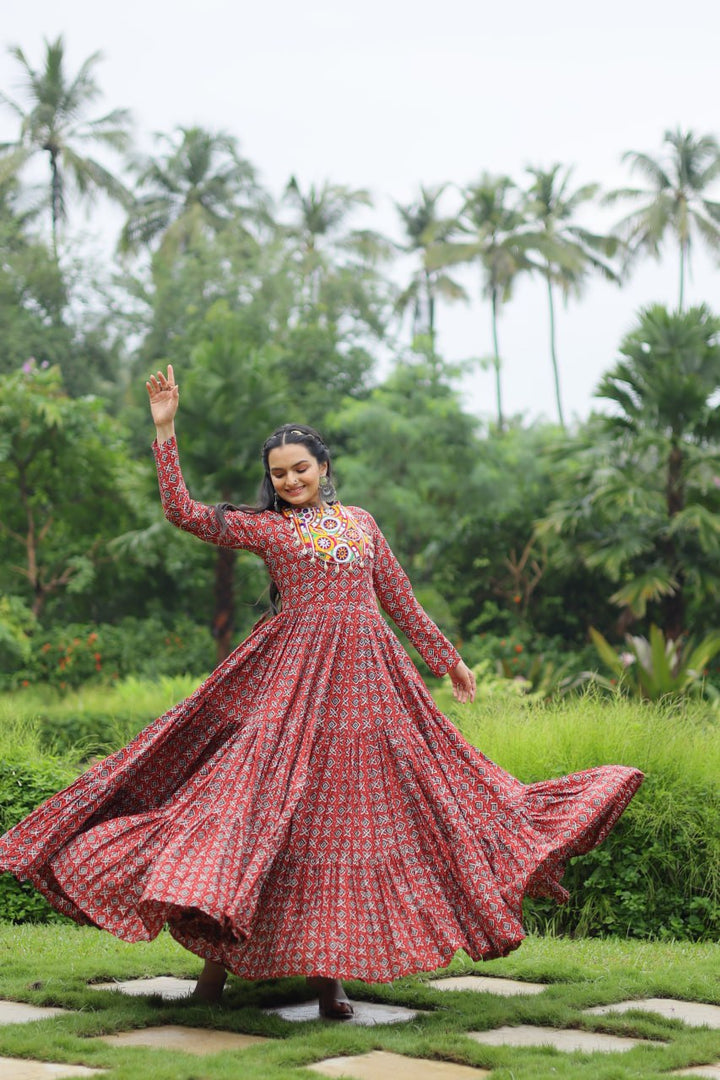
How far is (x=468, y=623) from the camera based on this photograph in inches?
752

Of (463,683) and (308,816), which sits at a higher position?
(463,683)

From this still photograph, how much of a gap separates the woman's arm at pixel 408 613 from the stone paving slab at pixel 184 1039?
138 centimetres

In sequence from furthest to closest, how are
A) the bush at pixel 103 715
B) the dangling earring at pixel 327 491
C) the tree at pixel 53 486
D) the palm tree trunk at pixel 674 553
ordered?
the tree at pixel 53 486
the palm tree trunk at pixel 674 553
the bush at pixel 103 715
the dangling earring at pixel 327 491

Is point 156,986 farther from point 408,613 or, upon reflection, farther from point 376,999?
point 408,613

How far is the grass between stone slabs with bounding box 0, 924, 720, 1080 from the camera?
309 cm

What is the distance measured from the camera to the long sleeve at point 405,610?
4.33 meters

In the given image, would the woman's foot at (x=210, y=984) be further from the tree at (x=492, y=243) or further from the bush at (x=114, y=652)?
the tree at (x=492, y=243)

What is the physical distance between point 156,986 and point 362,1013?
2.53 feet

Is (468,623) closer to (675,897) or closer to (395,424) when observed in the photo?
(395,424)

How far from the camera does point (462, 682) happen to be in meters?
4.50

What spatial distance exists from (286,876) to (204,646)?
47.0 ft

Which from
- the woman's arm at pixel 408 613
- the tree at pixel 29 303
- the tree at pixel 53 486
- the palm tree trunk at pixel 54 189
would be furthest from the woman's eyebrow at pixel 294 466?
the palm tree trunk at pixel 54 189

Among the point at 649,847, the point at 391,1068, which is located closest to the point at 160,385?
the point at 391,1068

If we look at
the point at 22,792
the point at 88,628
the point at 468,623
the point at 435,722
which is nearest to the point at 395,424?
the point at 468,623
